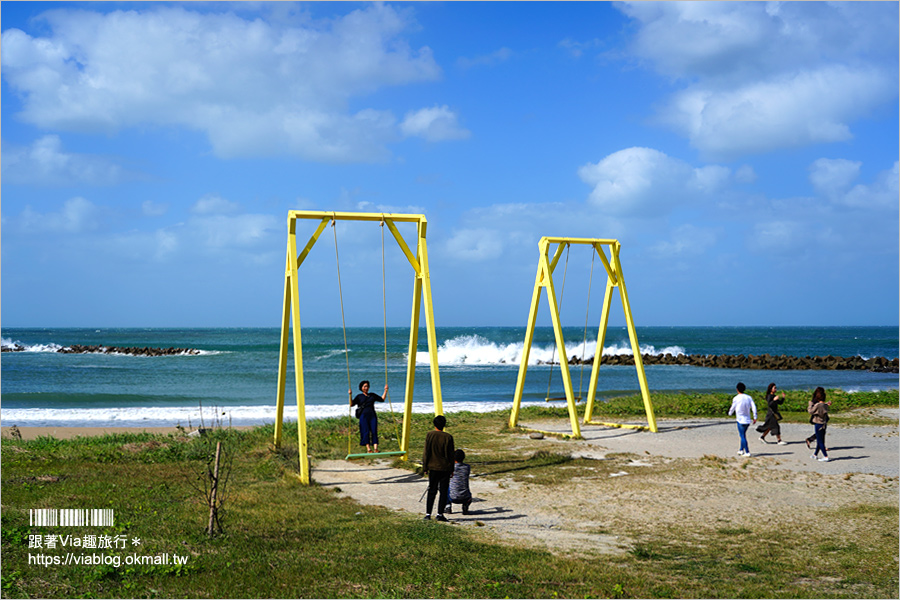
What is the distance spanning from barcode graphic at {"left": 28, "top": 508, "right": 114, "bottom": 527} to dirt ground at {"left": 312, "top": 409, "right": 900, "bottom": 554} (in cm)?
343

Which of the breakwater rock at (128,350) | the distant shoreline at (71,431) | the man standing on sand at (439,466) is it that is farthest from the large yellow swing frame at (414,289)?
the breakwater rock at (128,350)

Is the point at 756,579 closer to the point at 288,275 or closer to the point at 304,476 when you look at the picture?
the point at 304,476

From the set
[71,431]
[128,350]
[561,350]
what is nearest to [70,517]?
[561,350]

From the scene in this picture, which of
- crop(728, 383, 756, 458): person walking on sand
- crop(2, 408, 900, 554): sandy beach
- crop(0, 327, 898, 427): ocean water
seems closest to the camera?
crop(2, 408, 900, 554): sandy beach

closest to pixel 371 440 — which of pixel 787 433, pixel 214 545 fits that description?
pixel 214 545

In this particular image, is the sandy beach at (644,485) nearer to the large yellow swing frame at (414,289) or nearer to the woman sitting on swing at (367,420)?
the woman sitting on swing at (367,420)

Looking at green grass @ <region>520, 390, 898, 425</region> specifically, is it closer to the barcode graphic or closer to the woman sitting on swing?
the woman sitting on swing

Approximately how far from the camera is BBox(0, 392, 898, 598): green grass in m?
6.55

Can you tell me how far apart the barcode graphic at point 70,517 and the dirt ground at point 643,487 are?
3429mm

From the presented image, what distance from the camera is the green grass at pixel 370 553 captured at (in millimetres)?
6555

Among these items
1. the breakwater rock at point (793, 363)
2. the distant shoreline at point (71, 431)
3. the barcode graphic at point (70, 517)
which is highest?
the barcode graphic at point (70, 517)

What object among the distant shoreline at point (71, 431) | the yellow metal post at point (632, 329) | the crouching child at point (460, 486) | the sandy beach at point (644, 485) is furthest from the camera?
the distant shoreline at point (71, 431)

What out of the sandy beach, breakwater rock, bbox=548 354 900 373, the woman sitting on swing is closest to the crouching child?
the sandy beach

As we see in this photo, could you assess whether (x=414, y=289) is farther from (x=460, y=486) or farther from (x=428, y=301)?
(x=460, y=486)
